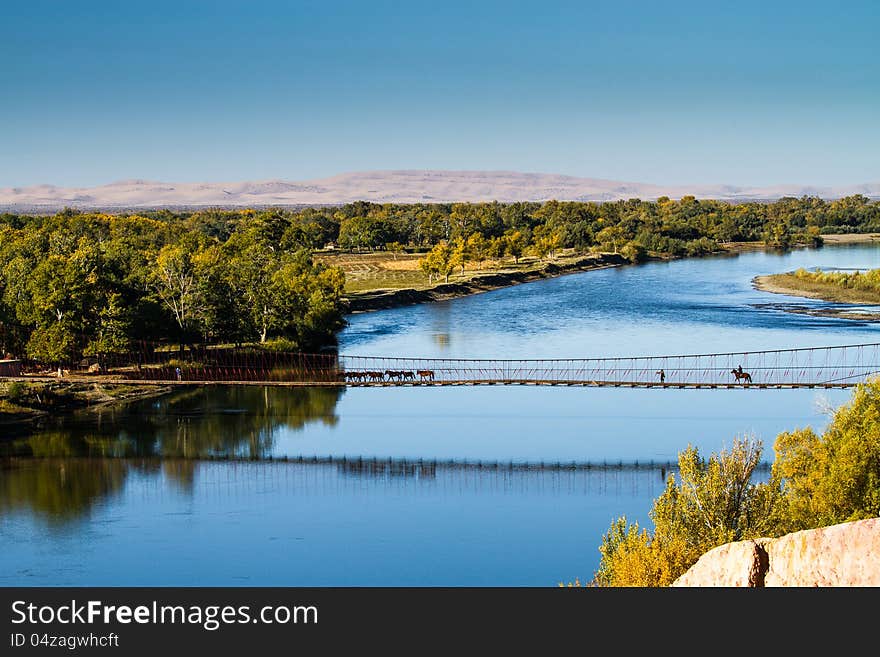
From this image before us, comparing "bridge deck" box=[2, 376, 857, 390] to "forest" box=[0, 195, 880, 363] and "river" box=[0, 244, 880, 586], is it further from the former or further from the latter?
"forest" box=[0, 195, 880, 363]

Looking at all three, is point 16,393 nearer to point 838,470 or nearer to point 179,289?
point 179,289

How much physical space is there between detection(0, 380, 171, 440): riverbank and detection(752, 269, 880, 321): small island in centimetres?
3072

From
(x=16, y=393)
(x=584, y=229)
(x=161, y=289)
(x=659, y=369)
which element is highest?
(x=584, y=229)

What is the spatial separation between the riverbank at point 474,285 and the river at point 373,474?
527 inches

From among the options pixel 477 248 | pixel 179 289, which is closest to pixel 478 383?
pixel 179 289

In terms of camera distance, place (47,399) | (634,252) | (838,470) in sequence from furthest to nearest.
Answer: (634,252) → (47,399) → (838,470)

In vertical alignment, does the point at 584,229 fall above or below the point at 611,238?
above

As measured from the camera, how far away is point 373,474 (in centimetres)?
2352

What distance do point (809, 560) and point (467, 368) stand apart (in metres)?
24.0

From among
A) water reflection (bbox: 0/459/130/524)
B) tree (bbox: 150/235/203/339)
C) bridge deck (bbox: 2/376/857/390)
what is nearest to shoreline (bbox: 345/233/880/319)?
tree (bbox: 150/235/203/339)

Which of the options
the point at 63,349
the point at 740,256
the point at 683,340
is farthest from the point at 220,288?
the point at 740,256

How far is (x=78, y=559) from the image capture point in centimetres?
1788
